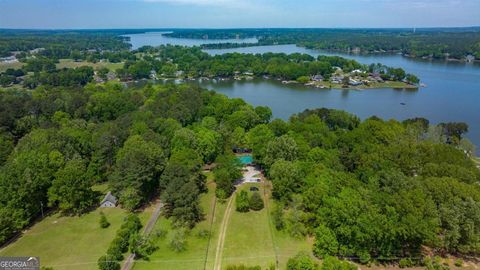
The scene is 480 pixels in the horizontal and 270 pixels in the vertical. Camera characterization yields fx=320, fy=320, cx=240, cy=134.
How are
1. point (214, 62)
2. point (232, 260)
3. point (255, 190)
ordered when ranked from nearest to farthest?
1. point (232, 260)
2. point (255, 190)
3. point (214, 62)

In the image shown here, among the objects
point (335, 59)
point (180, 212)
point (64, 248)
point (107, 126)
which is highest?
point (335, 59)

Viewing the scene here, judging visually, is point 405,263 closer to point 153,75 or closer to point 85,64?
point 153,75

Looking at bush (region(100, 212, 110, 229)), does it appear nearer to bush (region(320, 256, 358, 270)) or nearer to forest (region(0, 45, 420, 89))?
bush (region(320, 256, 358, 270))

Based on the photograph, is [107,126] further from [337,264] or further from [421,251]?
[421,251]

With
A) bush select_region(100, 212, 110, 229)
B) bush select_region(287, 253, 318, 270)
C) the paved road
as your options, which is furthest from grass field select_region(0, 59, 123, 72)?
bush select_region(287, 253, 318, 270)

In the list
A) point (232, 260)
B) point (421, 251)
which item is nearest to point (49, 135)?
point (232, 260)

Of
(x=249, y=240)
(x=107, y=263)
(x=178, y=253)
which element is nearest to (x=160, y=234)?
(x=178, y=253)
